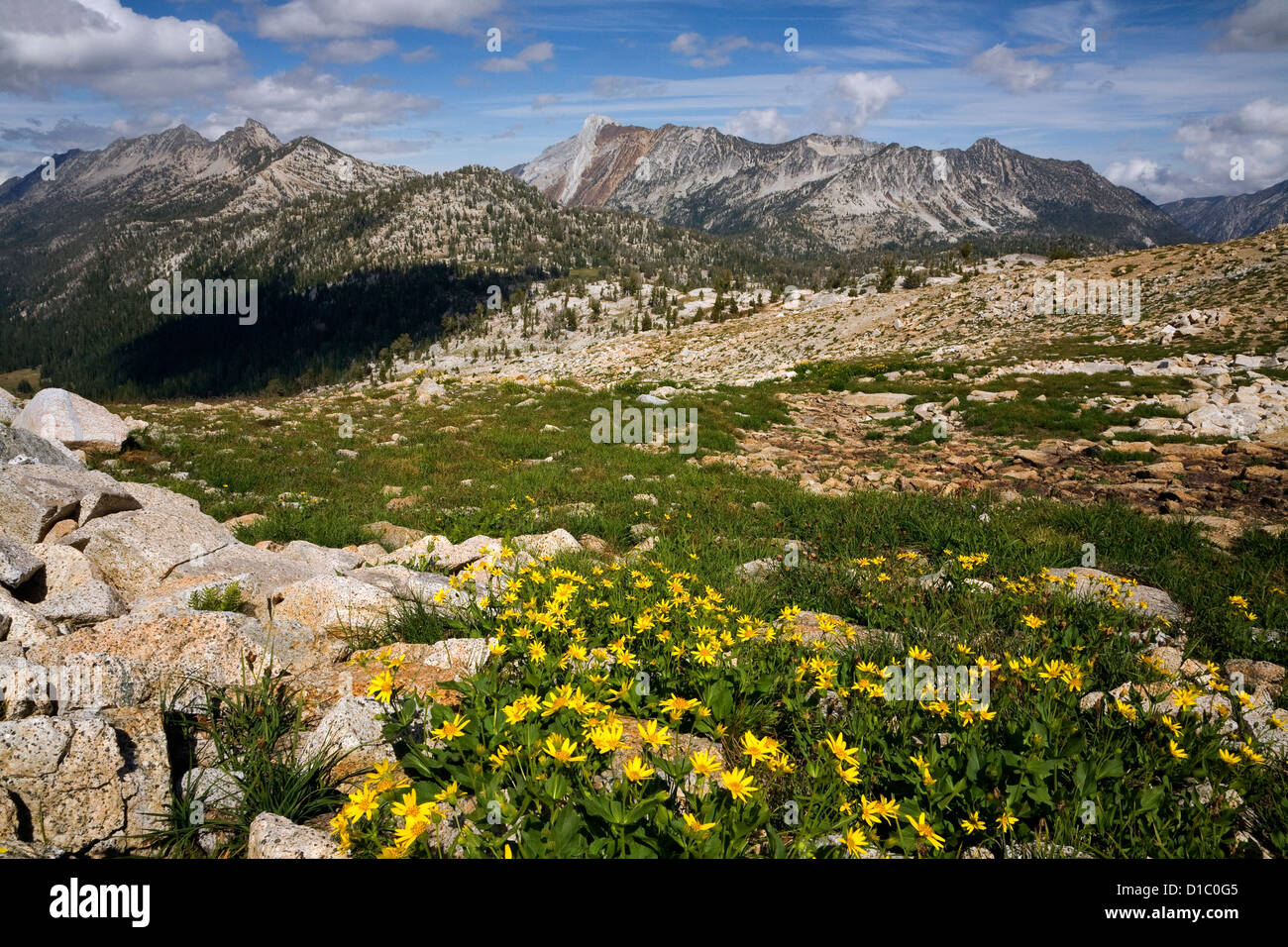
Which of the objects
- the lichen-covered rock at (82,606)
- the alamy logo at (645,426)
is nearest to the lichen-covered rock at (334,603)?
the lichen-covered rock at (82,606)

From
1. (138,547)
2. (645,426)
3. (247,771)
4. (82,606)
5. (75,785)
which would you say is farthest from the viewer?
(645,426)

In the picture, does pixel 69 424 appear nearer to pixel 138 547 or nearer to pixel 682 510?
pixel 138 547

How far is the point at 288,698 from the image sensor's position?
13.7 feet

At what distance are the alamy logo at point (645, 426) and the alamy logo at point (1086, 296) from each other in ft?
100

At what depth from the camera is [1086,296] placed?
1512 inches

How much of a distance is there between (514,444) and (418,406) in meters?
8.76

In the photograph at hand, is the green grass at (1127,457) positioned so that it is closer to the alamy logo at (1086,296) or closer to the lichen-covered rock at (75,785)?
the lichen-covered rock at (75,785)

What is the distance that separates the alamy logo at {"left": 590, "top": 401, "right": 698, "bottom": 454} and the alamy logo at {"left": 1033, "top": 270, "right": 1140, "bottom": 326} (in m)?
30.5

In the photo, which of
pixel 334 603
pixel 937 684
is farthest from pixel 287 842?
pixel 937 684
